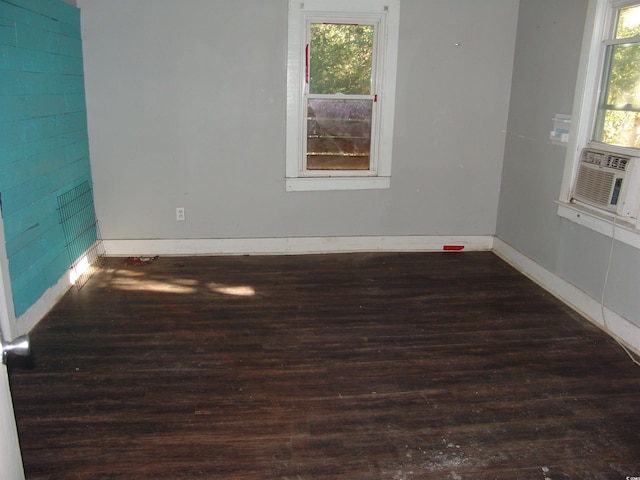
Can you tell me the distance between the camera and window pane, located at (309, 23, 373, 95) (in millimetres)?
4441

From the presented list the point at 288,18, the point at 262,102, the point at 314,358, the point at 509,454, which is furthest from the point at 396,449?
the point at 288,18

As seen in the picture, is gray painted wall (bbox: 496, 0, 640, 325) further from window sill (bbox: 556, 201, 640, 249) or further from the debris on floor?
the debris on floor

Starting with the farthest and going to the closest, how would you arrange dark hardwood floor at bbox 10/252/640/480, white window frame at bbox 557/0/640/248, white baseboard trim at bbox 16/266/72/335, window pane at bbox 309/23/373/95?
window pane at bbox 309/23/373/95
white window frame at bbox 557/0/640/248
white baseboard trim at bbox 16/266/72/335
dark hardwood floor at bbox 10/252/640/480

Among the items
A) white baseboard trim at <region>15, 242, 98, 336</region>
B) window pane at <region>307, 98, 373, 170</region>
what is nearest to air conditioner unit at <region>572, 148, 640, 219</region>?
window pane at <region>307, 98, 373, 170</region>

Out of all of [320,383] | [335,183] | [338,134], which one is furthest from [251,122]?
[320,383]

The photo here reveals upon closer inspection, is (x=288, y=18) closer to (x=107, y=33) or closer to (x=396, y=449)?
(x=107, y=33)

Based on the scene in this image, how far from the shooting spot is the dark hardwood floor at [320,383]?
2203 millimetres

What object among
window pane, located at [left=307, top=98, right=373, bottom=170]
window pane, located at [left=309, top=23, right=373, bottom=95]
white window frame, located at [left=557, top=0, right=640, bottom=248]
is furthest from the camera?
window pane, located at [left=307, top=98, right=373, bottom=170]

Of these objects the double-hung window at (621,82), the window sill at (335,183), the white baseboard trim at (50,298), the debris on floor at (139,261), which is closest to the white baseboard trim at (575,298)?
the double-hung window at (621,82)

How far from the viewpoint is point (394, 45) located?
448 cm

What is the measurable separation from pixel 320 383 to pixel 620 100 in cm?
259

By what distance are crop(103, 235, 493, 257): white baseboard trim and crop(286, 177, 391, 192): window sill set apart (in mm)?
464

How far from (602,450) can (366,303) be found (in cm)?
182

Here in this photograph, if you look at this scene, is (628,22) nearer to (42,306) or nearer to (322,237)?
(322,237)
